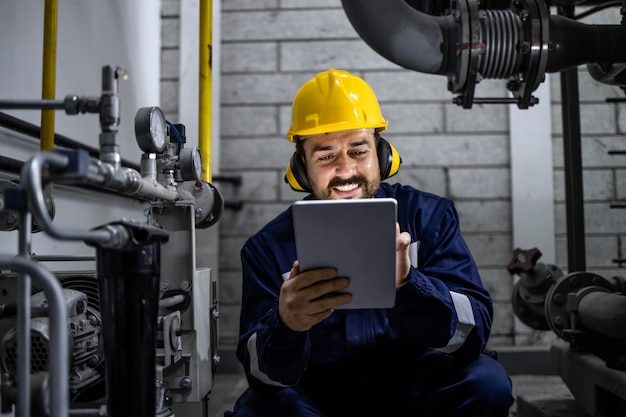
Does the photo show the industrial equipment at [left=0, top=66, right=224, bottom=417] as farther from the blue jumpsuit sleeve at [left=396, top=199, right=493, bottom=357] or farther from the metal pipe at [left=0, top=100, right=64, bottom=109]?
the blue jumpsuit sleeve at [left=396, top=199, right=493, bottom=357]

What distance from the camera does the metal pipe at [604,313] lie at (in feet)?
4.82

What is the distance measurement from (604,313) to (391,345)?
710 mm

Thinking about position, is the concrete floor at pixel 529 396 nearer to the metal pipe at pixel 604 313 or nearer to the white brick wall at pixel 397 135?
the white brick wall at pixel 397 135

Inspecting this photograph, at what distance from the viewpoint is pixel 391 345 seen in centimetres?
120

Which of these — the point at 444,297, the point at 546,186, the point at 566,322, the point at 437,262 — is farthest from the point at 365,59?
the point at 444,297

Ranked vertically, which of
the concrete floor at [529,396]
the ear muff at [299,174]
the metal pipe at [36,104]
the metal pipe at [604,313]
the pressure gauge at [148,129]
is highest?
the pressure gauge at [148,129]

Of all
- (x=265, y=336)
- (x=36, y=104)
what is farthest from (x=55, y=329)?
(x=265, y=336)

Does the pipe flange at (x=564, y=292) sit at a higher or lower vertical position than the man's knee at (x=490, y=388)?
higher

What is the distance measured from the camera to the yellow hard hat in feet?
4.19

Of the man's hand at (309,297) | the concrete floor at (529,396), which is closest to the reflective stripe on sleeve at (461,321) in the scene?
the man's hand at (309,297)

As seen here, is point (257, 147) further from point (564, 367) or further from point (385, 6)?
Result: point (564, 367)

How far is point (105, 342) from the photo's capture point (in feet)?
2.60

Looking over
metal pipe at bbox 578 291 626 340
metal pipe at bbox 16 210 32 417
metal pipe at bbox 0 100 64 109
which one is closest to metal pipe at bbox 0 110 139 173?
metal pipe at bbox 0 100 64 109

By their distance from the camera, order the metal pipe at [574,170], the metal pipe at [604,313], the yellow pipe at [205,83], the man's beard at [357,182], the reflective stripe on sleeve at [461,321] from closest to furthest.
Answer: the reflective stripe on sleeve at [461,321] → the man's beard at [357,182] → the metal pipe at [604,313] → the yellow pipe at [205,83] → the metal pipe at [574,170]
